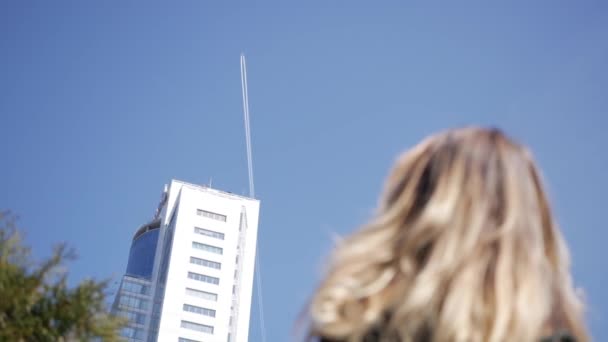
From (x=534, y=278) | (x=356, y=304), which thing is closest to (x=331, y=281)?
(x=356, y=304)

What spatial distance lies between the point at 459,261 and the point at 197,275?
4947 inches

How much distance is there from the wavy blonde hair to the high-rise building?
121665 millimetres

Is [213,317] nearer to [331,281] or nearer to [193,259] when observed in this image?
[193,259]

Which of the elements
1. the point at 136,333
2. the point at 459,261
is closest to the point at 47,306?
the point at 459,261

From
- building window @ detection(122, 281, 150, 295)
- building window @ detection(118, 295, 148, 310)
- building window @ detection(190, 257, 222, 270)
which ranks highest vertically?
building window @ detection(190, 257, 222, 270)

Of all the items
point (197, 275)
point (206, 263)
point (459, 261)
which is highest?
point (206, 263)

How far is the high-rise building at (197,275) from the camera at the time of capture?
122062 millimetres

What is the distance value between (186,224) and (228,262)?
9499 mm

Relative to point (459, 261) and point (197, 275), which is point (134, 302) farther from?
point (459, 261)

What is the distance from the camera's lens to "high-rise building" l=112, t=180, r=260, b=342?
12206 centimetres

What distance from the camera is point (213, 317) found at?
12206 cm

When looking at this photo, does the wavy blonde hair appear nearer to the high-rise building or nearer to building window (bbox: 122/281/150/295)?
the high-rise building

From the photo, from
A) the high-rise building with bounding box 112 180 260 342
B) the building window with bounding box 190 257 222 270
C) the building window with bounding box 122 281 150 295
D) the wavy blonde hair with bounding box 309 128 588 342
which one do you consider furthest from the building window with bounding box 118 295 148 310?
the wavy blonde hair with bounding box 309 128 588 342

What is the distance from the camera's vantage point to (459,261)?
7.11 ft
